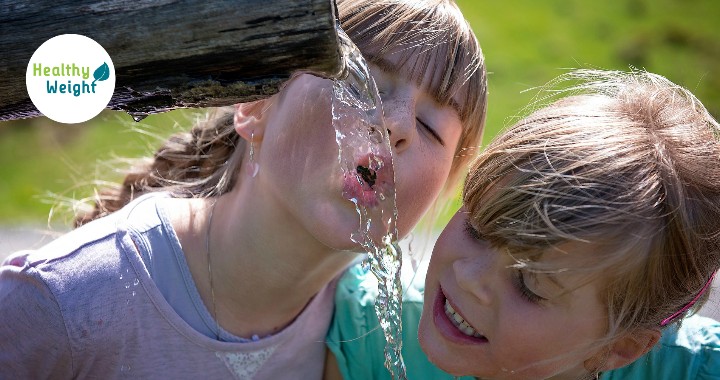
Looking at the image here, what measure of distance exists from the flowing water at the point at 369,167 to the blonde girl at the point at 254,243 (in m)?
0.04

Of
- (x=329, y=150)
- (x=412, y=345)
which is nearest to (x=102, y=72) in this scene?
(x=329, y=150)

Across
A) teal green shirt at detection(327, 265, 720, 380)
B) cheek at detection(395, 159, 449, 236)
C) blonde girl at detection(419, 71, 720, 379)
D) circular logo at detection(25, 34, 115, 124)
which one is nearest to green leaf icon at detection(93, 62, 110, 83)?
circular logo at detection(25, 34, 115, 124)

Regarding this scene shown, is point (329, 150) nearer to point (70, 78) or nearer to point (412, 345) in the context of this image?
point (70, 78)

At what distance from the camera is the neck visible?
262 centimetres

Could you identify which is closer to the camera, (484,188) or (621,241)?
(621,241)

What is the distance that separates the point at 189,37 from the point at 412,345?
1.49m

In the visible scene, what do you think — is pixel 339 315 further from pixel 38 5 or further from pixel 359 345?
pixel 38 5

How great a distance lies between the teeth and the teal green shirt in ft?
1.72

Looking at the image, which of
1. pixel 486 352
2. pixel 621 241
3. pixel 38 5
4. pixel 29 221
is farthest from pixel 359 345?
pixel 29 221

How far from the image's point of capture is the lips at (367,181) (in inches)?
93.5

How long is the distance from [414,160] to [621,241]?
613 mm

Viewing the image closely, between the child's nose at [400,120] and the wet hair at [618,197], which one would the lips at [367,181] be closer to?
the child's nose at [400,120]

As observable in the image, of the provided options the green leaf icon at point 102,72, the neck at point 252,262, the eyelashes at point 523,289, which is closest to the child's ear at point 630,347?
the eyelashes at point 523,289

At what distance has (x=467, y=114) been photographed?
265 cm
